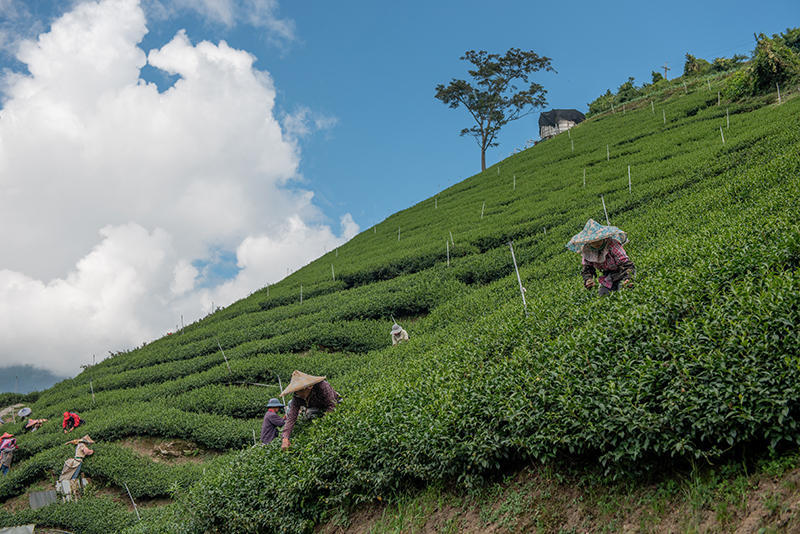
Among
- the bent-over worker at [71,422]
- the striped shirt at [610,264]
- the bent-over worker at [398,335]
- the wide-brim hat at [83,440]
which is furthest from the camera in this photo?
the bent-over worker at [71,422]

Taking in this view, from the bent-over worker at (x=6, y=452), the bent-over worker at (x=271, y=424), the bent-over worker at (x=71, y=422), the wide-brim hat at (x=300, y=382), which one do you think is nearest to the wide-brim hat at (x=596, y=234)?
the wide-brim hat at (x=300, y=382)

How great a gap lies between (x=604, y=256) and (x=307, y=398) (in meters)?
5.79

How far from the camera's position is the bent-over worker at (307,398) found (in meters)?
8.08

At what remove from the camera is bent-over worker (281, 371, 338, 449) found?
8078 mm

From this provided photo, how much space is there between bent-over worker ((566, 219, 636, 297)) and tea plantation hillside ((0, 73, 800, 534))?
38 centimetres

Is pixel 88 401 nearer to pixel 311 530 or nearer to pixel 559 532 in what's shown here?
pixel 311 530

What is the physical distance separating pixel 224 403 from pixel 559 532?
47.6 ft

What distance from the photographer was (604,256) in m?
7.70

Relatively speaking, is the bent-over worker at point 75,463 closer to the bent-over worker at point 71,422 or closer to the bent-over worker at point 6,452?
the bent-over worker at point 71,422

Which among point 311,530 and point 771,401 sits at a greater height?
point 771,401

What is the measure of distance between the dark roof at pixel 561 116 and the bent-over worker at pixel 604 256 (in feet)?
232

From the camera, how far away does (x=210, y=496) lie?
8.09 m

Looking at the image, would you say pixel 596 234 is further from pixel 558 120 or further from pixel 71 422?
pixel 558 120

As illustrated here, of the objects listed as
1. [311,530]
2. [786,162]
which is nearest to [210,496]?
[311,530]
